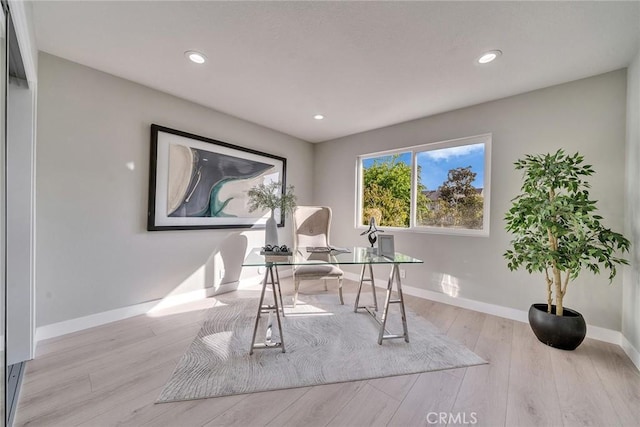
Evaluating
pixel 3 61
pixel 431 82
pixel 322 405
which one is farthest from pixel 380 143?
pixel 3 61

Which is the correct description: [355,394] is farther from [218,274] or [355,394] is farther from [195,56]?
[195,56]

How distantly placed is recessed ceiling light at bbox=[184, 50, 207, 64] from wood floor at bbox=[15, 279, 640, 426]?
7.84ft

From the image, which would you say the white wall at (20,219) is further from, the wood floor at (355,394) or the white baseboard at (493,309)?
the white baseboard at (493,309)

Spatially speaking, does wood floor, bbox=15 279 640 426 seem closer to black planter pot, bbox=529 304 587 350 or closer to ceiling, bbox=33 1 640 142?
black planter pot, bbox=529 304 587 350

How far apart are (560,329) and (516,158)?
1662 mm

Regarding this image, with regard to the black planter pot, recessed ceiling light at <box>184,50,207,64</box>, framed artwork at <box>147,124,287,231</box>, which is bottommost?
the black planter pot

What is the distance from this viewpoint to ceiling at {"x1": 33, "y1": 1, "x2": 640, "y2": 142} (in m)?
1.62

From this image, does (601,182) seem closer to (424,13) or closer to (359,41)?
(424,13)

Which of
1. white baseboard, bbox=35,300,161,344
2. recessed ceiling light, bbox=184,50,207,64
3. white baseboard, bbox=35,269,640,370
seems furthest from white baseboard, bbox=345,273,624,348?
recessed ceiling light, bbox=184,50,207,64

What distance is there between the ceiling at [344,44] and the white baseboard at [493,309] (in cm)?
229

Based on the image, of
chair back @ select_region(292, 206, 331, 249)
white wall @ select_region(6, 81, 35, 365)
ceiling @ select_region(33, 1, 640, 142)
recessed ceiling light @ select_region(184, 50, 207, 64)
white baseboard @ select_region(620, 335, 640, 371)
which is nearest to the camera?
ceiling @ select_region(33, 1, 640, 142)

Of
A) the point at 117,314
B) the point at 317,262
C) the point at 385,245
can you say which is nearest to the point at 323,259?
the point at 317,262

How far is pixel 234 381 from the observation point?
1659mm

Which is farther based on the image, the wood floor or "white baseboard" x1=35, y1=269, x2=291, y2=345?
"white baseboard" x1=35, y1=269, x2=291, y2=345
